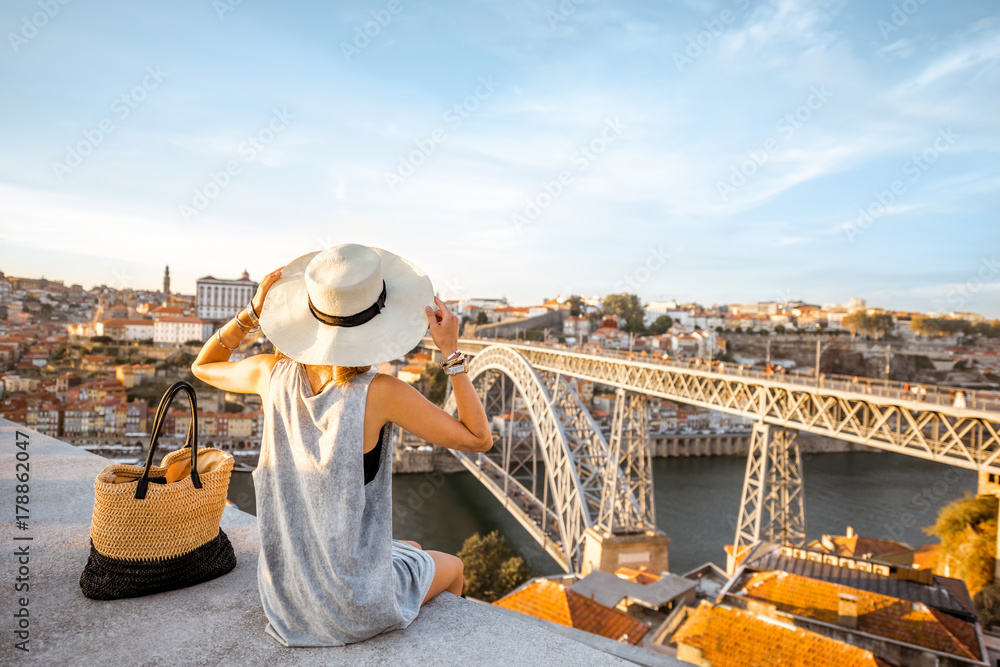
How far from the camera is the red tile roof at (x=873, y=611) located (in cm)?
701

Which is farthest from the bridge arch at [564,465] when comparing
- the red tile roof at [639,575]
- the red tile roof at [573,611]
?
the red tile roof at [573,611]

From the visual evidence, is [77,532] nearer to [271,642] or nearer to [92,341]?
[271,642]

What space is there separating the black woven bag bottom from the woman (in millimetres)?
290

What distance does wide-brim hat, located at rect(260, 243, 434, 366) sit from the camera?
1.31 metres

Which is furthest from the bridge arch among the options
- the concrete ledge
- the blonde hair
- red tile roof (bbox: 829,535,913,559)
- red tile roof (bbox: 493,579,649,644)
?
the blonde hair

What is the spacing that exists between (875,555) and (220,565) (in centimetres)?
1389

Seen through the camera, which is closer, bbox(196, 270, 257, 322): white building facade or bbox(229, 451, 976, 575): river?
bbox(229, 451, 976, 575): river

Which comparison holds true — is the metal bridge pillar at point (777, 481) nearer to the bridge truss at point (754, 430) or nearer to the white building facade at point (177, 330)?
the bridge truss at point (754, 430)

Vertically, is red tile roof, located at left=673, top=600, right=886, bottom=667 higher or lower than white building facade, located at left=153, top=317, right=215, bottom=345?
lower

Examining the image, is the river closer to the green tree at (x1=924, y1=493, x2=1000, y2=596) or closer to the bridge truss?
the bridge truss

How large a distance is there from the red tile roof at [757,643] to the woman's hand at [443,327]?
659 cm

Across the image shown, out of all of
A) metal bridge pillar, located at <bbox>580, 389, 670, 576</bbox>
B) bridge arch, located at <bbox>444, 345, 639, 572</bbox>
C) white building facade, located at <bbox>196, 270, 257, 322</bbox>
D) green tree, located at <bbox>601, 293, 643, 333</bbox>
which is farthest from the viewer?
green tree, located at <bbox>601, 293, 643, 333</bbox>

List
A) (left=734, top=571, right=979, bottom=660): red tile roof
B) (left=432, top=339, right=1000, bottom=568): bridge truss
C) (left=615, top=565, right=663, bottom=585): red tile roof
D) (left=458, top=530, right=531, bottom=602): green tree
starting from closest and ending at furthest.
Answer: (left=734, top=571, right=979, bottom=660): red tile roof → (left=432, top=339, right=1000, bottom=568): bridge truss → (left=615, top=565, right=663, bottom=585): red tile roof → (left=458, top=530, right=531, bottom=602): green tree

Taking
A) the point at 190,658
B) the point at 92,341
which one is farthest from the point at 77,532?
the point at 92,341
